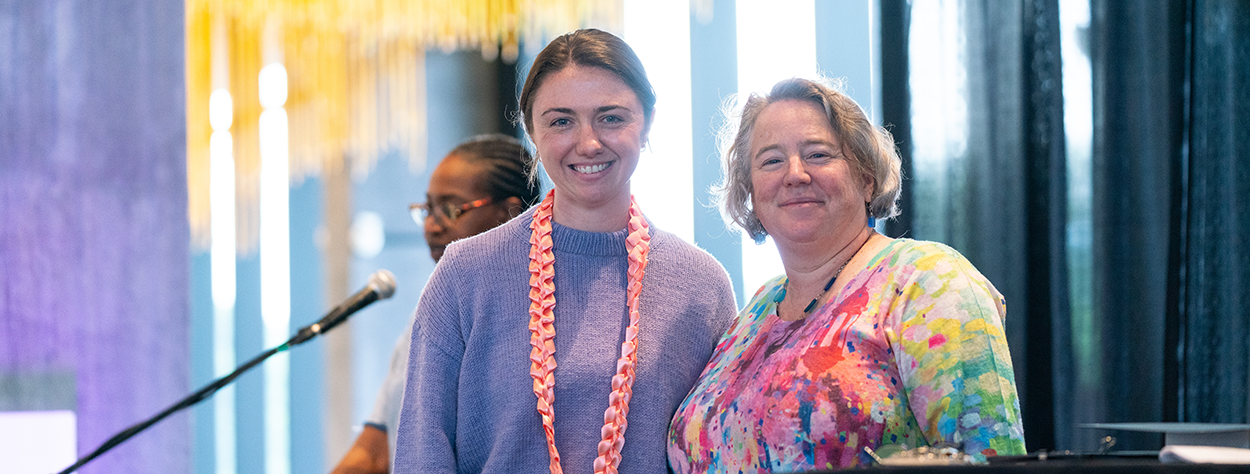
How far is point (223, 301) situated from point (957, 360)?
9.61ft

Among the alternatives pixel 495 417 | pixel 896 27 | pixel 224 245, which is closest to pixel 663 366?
pixel 495 417

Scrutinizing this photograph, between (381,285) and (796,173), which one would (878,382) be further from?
(381,285)

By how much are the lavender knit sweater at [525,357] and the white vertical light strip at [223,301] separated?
6.98ft

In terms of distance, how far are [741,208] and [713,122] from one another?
1452mm

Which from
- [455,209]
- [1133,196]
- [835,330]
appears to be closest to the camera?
[835,330]

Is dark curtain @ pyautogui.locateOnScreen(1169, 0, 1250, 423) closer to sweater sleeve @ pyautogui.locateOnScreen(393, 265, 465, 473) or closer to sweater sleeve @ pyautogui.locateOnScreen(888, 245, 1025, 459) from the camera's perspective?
sweater sleeve @ pyautogui.locateOnScreen(888, 245, 1025, 459)

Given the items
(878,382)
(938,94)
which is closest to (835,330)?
(878,382)

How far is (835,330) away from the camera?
136 centimetres

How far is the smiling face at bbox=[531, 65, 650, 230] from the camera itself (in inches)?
59.5

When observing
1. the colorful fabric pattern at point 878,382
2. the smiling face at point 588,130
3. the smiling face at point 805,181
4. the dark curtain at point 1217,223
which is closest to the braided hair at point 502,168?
the smiling face at point 588,130

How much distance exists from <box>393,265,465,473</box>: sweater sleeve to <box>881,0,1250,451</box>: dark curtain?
1.59m

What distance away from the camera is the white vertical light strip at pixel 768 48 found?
9.78 ft

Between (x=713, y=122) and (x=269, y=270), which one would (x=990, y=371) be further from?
(x=269, y=270)

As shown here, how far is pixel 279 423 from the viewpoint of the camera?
358 cm
